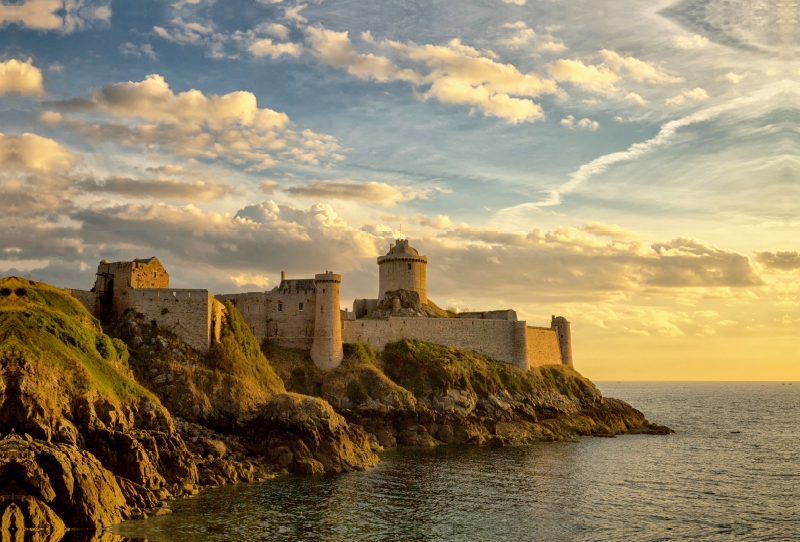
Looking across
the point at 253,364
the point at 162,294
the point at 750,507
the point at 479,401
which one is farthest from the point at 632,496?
the point at 162,294

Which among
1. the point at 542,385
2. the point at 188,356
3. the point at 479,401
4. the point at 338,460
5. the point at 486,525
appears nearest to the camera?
the point at 486,525

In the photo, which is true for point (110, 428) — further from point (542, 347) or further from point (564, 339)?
point (564, 339)

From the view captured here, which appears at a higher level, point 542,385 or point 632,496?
point 542,385

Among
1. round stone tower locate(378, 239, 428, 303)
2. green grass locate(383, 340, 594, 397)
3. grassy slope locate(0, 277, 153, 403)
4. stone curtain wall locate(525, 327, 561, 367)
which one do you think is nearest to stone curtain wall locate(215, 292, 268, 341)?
green grass locate(383, 340, 594, 397)

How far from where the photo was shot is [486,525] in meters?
38.9

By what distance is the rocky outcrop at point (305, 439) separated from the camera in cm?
5153

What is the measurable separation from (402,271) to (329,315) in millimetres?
18772

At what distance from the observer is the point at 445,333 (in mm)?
81312

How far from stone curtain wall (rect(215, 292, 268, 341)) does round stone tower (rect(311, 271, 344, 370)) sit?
5.58 meters

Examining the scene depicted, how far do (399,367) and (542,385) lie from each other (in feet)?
60.2

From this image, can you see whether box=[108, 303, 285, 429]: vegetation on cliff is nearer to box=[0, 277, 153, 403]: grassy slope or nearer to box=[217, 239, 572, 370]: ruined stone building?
box=[0, 277, 153, 403]: grassy slope

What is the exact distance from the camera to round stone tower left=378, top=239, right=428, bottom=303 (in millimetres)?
87625

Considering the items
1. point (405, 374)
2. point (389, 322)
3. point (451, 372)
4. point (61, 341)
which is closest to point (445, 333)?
point (389, 322)

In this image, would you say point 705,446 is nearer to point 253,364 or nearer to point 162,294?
point 253,364
